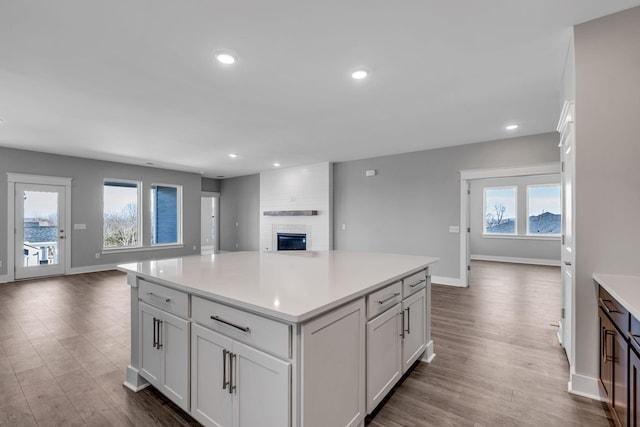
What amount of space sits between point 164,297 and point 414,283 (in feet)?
5.87

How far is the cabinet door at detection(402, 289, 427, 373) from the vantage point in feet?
7.13

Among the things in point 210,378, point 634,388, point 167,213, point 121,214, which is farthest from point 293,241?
point 634,388

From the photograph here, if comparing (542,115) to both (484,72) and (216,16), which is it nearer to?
(484,72)

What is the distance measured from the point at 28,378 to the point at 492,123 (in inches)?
223

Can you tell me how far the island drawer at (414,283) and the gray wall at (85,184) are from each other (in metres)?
7.27

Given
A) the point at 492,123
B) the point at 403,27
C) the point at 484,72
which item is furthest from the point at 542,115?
the point at 403,27

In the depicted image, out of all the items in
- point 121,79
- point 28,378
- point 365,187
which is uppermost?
point 121,79

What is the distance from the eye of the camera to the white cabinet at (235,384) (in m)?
1.29

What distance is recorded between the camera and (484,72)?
268 cm

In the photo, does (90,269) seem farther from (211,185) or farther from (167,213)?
(211,185)

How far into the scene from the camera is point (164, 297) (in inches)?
73.3

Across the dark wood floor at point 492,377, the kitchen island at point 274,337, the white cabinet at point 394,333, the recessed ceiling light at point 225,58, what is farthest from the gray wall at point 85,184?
the white cabinet at point 394,333

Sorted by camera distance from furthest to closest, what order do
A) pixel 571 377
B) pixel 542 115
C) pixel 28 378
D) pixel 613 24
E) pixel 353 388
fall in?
pixel 542 115 < pixel 28 378 < pixel 571 377 < pixel 613 24 < pixel 353 388

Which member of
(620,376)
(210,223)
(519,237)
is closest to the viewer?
(620,376)
